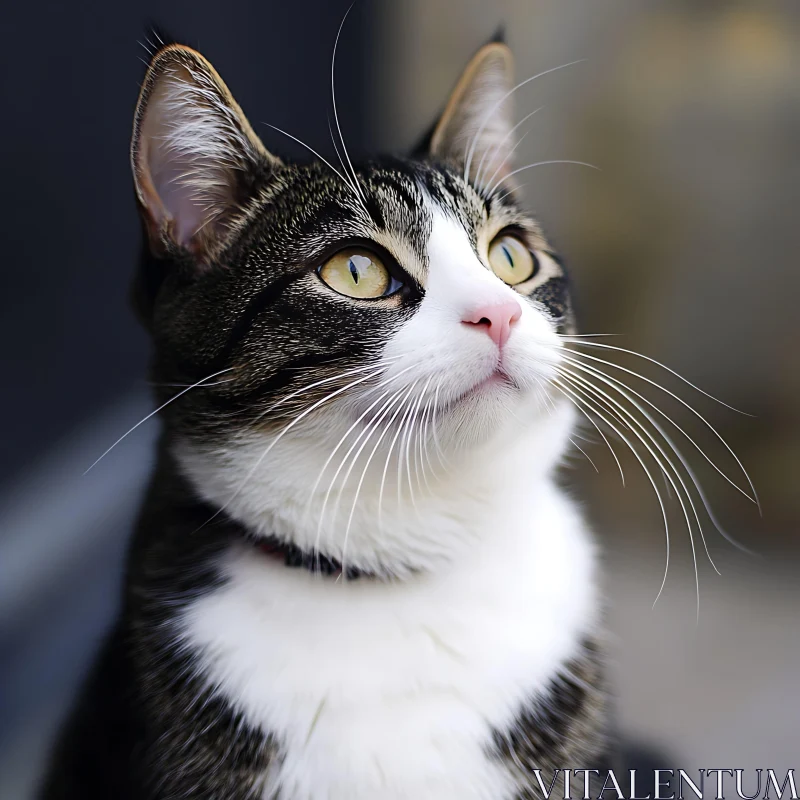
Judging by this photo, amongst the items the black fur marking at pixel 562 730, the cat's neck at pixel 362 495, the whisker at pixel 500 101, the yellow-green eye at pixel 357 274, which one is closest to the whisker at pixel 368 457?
the cat's neck at pixel 362 495

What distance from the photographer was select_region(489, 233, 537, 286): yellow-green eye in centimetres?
71

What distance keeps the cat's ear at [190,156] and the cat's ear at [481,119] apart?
0.68 feet

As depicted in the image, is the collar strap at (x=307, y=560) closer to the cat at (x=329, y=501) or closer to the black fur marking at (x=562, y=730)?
the cat at (x=329, y=501)

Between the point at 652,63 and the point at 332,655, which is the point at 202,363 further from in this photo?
the point at 652,63

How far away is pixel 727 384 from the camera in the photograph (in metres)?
0.80

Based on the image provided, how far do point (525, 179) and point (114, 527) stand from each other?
582 millimetres

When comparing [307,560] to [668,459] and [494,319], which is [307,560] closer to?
[494,319]

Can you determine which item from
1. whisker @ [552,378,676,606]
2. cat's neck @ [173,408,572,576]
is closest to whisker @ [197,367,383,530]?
cat's neck @ [173,408,572,576]

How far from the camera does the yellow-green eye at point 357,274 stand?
0.64 meters

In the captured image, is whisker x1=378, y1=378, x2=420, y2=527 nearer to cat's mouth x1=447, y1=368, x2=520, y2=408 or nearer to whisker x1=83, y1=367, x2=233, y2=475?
cat's mouth x1=447, y1=368, x2=520, y2=408

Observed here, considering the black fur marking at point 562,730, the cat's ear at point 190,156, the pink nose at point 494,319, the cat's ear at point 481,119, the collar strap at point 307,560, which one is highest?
the cat's ear at point 190,156

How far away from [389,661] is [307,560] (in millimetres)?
119

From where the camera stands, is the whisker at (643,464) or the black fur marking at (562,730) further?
the whisker at (643,464)

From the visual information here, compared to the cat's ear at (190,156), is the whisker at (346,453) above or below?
below
